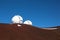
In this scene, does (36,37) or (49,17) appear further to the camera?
(49,17)

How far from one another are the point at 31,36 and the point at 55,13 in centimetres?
126

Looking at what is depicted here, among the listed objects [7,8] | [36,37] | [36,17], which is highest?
[7,8]

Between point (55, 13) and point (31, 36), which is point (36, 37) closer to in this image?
point (31, 36)

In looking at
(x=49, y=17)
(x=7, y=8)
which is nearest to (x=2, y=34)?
(x=7, y=8)

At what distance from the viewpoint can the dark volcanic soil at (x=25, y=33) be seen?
726mm

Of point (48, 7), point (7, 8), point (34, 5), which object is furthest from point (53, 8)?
point (7, 8)

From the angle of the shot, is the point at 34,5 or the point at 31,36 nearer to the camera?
the point at 31,36

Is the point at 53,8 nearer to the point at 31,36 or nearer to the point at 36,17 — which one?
the point at 36,17

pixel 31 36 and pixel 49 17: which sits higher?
pixel 49 17

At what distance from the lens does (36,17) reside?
191 centimetres

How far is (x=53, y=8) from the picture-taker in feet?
6.44

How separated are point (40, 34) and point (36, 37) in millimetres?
33

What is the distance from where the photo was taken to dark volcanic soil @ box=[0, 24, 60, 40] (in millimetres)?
726

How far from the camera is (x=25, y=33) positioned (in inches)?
29.6
